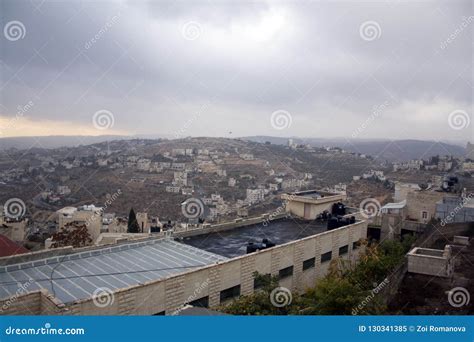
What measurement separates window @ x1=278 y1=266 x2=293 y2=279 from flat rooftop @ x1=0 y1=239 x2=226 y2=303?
5.91ft

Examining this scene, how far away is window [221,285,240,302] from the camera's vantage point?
7617 millimetres

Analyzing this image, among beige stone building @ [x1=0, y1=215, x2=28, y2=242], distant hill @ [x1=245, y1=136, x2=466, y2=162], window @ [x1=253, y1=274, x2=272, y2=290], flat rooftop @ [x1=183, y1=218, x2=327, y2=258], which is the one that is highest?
distant hill @ [x1=245, y1=136, x2=466, y2=162]

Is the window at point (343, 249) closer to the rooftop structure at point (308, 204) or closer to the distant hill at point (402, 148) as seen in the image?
the rooftop structure at point (308, 204)

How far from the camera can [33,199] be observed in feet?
64.6

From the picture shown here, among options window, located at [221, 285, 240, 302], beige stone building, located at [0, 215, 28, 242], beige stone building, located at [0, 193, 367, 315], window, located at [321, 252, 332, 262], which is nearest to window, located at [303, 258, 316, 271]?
beige stone building, located at [0, 193, 367, 315]

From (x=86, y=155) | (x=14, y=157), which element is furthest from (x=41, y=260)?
(x=86, y=155)

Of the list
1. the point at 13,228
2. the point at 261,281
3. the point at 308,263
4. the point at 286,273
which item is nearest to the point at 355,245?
the point at 308,263

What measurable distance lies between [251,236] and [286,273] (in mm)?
1830

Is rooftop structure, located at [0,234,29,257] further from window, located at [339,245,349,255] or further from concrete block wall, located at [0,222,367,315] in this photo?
window, located at [339,245,349,255]

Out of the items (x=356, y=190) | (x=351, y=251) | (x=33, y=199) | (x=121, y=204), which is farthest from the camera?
(x=121, y=204)

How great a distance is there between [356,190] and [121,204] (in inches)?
618

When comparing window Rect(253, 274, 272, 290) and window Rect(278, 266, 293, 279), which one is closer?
window Rect(253, 274, 272, 290)

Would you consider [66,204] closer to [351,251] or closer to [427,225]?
[351,251]

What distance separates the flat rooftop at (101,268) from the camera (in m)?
6.23
